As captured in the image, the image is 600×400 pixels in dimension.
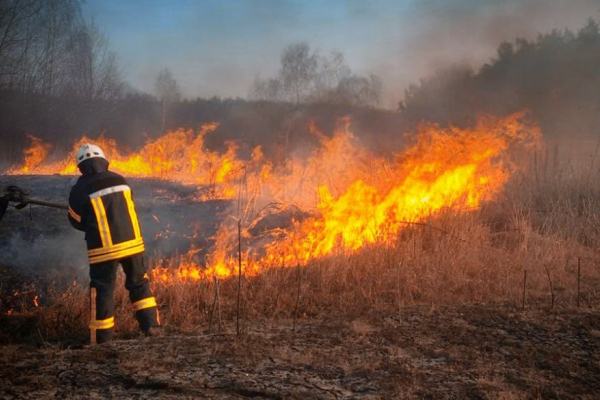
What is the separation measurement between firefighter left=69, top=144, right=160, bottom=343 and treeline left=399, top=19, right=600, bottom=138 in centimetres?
623

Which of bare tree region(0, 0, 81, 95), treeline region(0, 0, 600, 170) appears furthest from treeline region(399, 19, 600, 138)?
bare tree region(0, 0, 81, 95)

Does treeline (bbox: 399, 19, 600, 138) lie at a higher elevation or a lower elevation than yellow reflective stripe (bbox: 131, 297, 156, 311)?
higher

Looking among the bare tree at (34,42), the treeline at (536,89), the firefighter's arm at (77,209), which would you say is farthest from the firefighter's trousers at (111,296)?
the bare tree at (34,42)

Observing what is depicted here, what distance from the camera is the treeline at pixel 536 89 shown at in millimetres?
10016

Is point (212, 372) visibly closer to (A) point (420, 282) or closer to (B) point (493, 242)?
(A) point (420, 282)

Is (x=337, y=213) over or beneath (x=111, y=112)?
beneath

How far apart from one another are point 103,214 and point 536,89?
35.7 feet

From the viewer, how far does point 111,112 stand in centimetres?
2734

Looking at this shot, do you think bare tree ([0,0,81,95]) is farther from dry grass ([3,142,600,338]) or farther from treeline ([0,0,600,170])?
dry grass ([3,142,600,338])

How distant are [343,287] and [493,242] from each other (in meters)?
3.06

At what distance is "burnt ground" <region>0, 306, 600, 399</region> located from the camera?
352 centimetres

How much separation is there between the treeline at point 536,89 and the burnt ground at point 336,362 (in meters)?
4.96

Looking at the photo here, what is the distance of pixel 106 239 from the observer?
4.52 meters

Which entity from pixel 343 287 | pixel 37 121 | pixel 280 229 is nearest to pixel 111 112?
pixel 37 121
